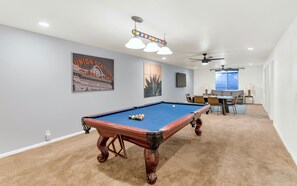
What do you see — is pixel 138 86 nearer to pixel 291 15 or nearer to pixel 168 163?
pixel 168 163

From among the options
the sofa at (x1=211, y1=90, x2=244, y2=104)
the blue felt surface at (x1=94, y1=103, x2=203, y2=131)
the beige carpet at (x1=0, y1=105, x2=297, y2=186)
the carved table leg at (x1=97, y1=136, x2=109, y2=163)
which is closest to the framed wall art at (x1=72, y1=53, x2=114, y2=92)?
the beige carpet at (x1=0, y1=105, x2=297, y2=186)

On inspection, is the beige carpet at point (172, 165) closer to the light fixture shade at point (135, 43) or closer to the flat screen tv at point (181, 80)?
the light fixture shade at point (135, 43)

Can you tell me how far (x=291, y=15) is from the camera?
2400 mm

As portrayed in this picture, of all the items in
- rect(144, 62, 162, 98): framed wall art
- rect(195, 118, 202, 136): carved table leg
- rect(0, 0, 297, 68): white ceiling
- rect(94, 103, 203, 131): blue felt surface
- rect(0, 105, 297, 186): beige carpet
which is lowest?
rect(0, 105, 297, 186): beige carpet

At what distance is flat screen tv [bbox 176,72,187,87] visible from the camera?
343 inches

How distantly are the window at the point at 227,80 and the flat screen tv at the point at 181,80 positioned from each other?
8.94ft

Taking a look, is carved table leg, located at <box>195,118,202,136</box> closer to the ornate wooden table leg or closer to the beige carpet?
the beige carpet

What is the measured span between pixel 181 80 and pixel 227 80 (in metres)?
3.62

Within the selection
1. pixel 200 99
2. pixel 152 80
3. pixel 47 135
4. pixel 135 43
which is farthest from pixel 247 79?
pixel 47 135

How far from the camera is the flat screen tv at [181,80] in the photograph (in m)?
8.71

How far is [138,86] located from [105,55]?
5.68 ft

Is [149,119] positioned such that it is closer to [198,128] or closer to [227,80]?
[198,128]

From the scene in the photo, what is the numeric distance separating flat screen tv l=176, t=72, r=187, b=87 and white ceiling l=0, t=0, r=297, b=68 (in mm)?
5159

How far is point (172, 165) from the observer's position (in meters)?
2.42
